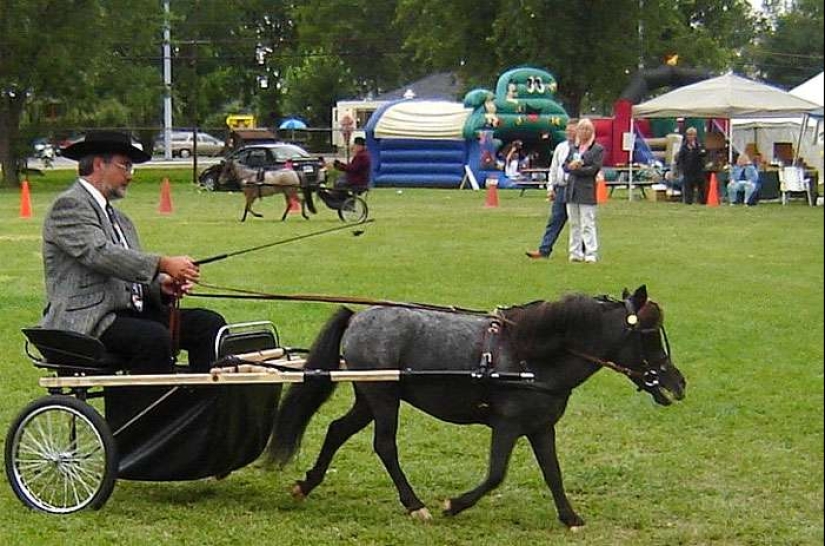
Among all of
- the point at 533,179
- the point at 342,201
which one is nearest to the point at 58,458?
the point at 342,201

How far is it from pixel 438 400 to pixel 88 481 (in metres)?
1.54

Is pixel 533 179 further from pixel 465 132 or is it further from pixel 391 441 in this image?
pixel 391 441

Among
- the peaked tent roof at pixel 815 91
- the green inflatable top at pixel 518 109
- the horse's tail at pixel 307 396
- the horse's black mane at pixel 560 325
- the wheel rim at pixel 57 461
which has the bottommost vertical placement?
the wheel rim at pixel 57 461

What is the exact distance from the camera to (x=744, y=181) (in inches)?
1059

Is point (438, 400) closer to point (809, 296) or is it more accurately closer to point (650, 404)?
point (650, 404)

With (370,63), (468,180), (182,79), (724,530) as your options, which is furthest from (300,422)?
(370,63)

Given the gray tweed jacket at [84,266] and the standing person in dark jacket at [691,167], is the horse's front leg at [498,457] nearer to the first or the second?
the gray tweed jacket at [84,266]

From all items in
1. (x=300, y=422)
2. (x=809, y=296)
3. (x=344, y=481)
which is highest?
(x=809, y=296)

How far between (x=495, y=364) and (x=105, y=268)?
166 cm

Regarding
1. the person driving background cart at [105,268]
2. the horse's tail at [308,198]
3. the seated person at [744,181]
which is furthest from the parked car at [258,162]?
the person driving background cart at [105,268]

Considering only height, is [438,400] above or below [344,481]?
above

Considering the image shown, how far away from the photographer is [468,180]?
122 feet

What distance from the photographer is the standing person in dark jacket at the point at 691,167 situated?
27984mm

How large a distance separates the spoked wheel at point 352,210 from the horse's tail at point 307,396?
57.9ft
